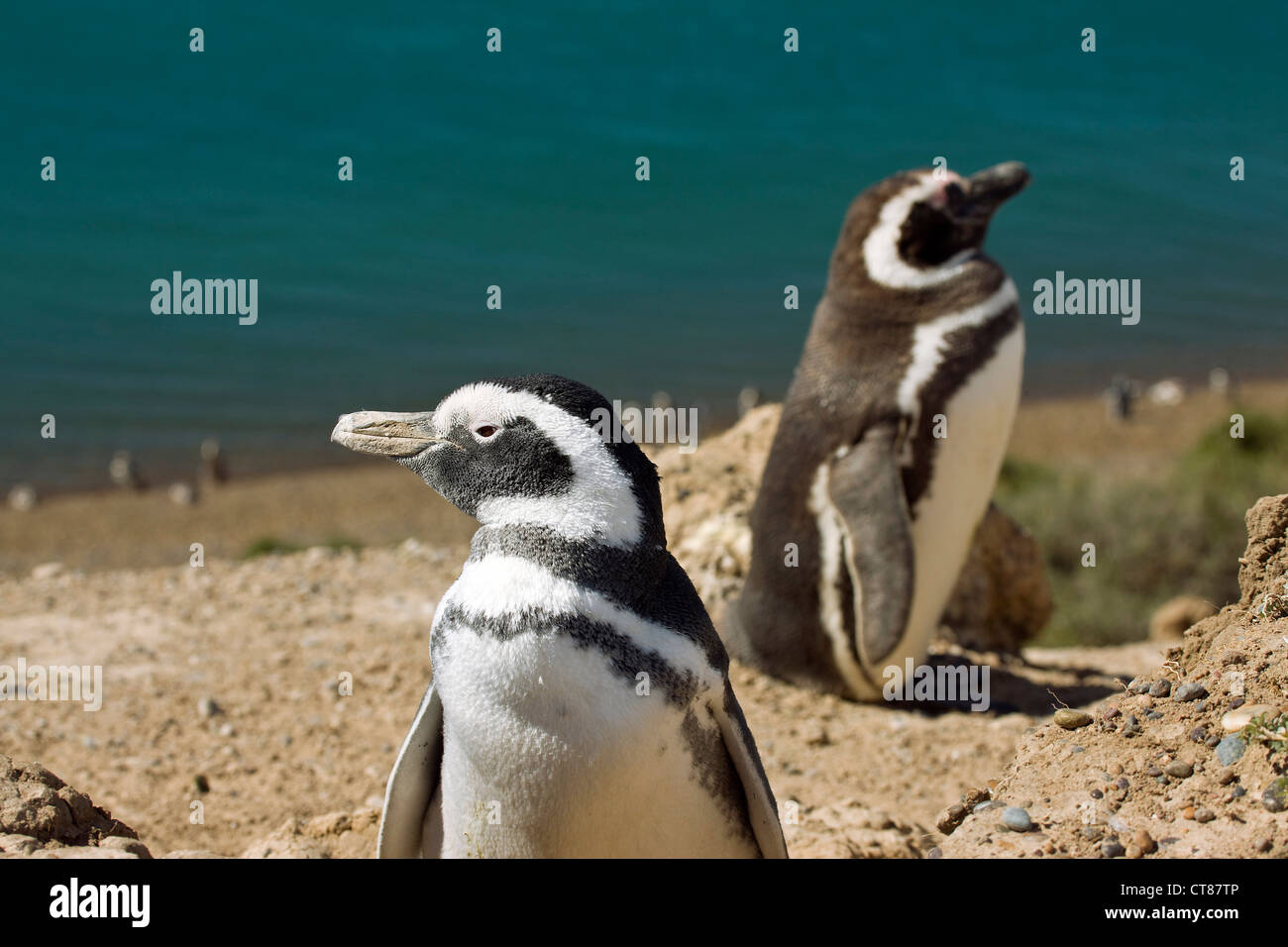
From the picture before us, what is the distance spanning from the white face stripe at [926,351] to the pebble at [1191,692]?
9.44 ft

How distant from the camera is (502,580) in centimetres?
249

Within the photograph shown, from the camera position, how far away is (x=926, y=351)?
5387 mm

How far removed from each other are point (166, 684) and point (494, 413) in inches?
130

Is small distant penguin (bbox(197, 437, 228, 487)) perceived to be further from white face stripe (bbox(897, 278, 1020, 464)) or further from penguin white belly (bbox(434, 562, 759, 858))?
penguin white belly (bbox(434, 562, 759, 858))

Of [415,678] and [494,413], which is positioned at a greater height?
[494,413]

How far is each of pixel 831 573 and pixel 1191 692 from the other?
292 centimetres

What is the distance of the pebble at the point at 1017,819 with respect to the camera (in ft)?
7.82

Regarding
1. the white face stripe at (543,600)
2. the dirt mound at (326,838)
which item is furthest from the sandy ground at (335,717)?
the white face stripe at (543,600)

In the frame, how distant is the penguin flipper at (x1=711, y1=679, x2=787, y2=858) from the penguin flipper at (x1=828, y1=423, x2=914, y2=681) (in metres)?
2.56

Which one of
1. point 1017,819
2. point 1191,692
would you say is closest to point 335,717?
point 1017,819

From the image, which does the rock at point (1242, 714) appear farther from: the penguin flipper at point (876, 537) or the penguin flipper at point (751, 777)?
the penguin flipper at point (876, 537)

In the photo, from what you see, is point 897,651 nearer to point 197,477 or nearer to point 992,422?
point 992,422

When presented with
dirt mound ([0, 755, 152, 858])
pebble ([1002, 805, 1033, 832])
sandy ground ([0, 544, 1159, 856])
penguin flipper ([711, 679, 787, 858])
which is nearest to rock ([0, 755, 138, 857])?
dirt mound ([0, 755, 152, 858])
